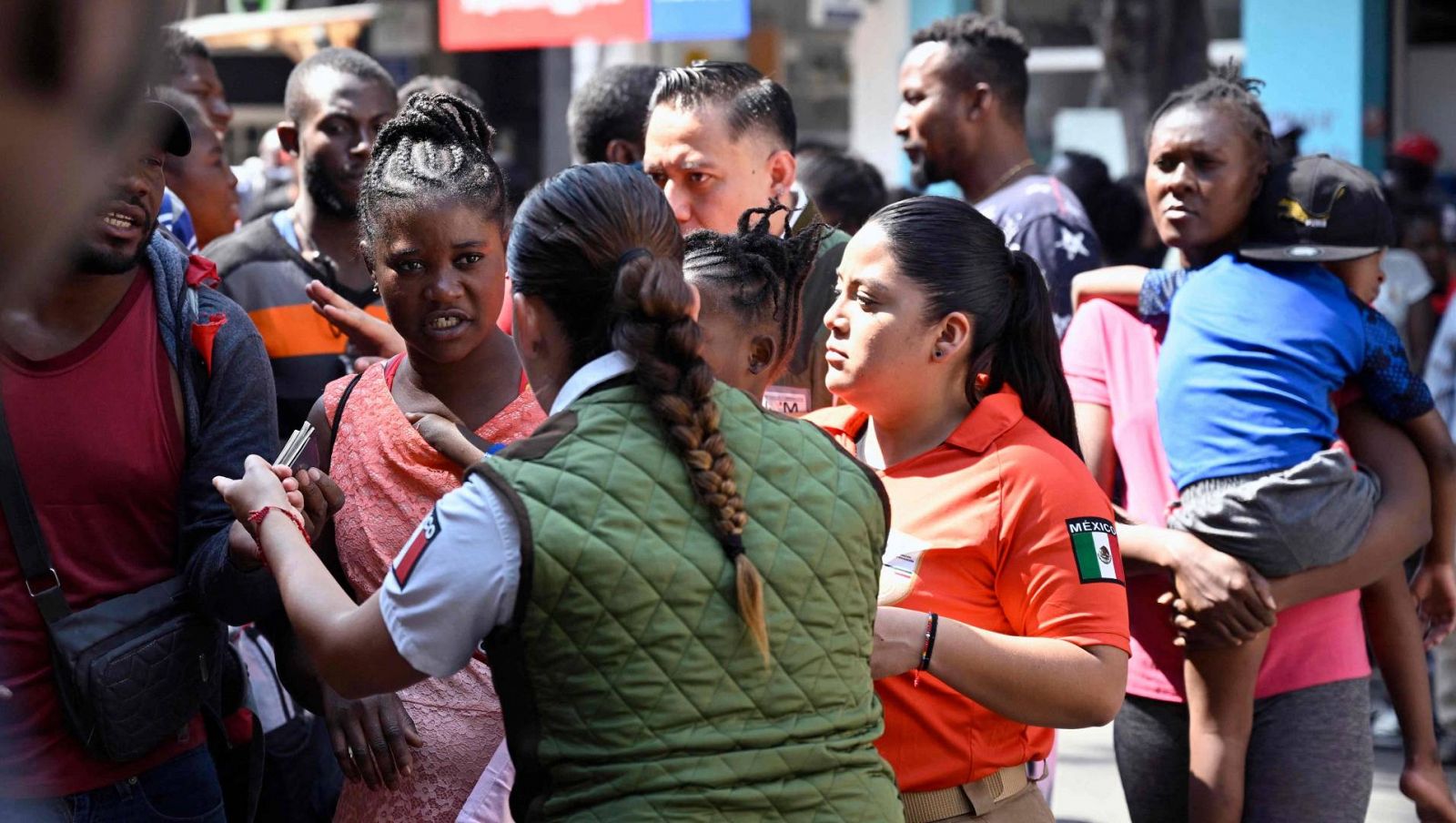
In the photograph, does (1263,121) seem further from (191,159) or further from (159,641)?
(191,159)

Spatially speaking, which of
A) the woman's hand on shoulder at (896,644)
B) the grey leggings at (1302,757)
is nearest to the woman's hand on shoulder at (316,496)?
the woman's hand on shoulder at (896,644)

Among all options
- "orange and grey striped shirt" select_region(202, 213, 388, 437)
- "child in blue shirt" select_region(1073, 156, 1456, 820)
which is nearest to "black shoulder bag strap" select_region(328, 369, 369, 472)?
"orange and grey striped shirt" select_region(202, 213, 388, 437)

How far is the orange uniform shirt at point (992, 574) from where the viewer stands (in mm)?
2428

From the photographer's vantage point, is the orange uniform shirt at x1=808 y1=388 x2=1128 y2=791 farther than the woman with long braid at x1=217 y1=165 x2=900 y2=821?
Yes

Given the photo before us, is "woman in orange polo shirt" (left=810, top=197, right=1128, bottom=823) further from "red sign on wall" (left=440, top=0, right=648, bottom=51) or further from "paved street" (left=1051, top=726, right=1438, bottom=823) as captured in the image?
"red sign on wall" (left=440, top=0, right=648, bottom=51)

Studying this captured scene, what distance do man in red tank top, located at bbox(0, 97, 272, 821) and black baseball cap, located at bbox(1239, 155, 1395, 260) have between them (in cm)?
217

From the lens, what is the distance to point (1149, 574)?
3318 mm

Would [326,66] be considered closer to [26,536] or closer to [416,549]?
[26,536]

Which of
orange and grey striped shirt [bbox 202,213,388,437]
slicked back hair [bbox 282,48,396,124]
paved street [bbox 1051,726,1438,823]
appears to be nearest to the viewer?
orange and grey striped shirt [bbox 202,213,388,437]

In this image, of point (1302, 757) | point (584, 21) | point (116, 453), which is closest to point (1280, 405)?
point (1302, 757)

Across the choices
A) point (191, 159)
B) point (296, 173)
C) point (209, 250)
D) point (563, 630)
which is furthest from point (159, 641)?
point (191, 159)

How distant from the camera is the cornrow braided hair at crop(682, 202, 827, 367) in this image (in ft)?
8.70

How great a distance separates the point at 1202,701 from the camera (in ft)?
10.4

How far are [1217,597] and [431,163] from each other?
174 cm
